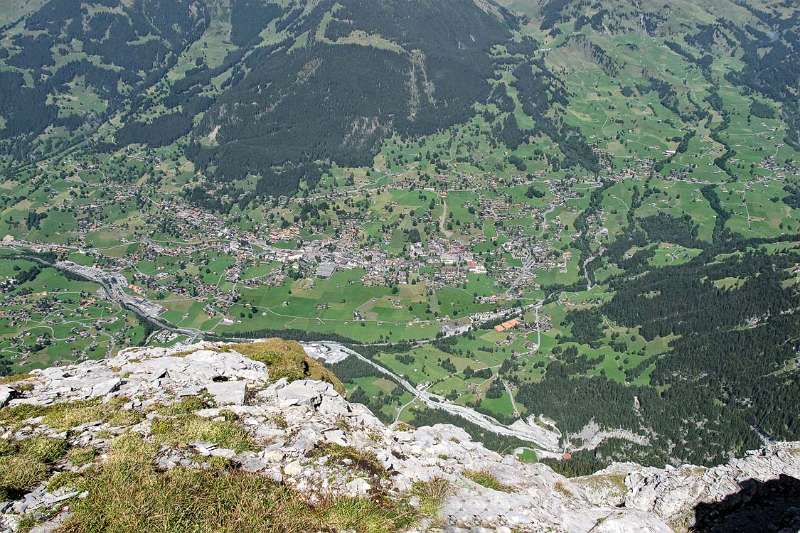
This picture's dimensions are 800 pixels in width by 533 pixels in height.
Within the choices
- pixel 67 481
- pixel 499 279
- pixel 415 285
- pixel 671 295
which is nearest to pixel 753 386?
pixel 671 295

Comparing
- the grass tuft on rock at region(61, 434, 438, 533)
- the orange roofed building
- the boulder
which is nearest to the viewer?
the grass tuft on rock at region(61, 434, 438, 533)

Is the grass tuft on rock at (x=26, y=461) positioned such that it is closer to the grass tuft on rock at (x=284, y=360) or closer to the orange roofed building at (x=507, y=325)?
the grass tuft on rock at (x=284, y=360)

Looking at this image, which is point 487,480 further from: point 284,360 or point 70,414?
point 70,414

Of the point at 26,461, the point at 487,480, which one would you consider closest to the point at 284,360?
the point at 487,480

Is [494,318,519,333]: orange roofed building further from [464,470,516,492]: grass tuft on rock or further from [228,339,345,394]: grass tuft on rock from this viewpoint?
[464,470,516,492]: grass tuft on rock

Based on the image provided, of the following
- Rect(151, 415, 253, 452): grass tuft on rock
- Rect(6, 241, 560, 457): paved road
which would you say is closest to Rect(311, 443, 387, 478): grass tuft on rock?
Rect(151, 415, 253, 452): grass tuft on rock

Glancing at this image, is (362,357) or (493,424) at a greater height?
(493,424)
